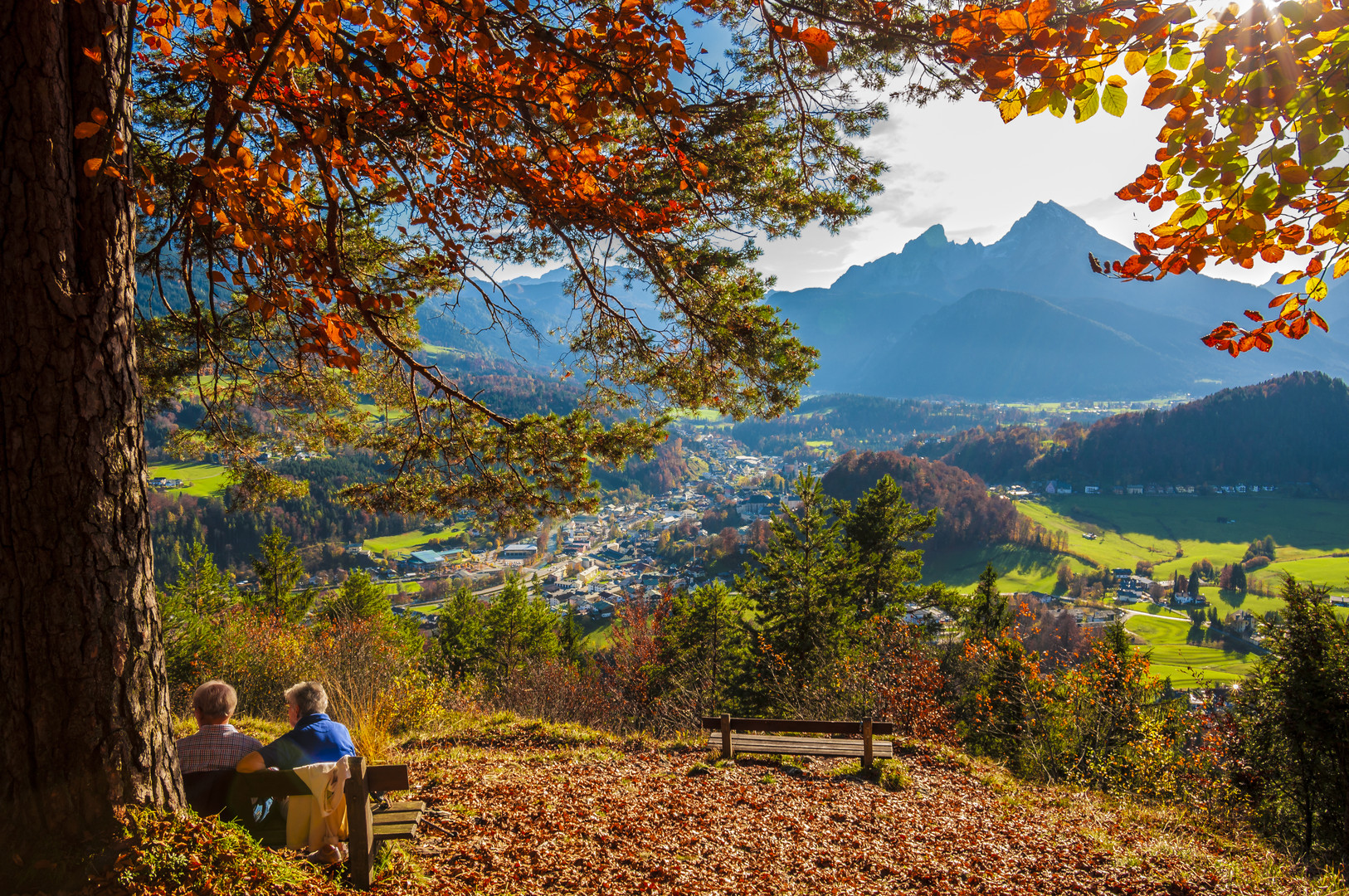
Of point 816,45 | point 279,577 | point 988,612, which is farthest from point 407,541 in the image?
point 816,45

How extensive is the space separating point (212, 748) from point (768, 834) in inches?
161

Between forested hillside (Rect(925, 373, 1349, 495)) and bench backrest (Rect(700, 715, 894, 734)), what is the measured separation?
5325 inches

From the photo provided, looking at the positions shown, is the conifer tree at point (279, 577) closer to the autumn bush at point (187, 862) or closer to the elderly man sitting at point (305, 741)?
the elderly man sitting at point (305, 741)

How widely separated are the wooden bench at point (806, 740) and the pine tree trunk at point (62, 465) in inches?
234

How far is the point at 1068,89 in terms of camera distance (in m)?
2.00

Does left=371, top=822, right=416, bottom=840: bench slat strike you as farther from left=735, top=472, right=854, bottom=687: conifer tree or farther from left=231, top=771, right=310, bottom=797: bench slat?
left=735, top=472, right=854, bottom=687: conifer tree

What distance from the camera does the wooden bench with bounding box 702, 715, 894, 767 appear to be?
7000 mm

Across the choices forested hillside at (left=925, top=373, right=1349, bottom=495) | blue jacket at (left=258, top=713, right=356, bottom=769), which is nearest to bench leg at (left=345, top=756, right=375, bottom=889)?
blue jacket at (left=258, top=713, right=356, bottom=769)

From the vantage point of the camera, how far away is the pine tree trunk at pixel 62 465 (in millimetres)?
2092

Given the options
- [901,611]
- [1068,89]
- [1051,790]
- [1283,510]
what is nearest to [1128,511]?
[1283,510]

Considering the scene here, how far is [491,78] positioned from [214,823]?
13.2 feet

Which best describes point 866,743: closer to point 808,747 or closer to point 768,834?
point 808,747

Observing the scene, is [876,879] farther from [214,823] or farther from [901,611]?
[901,611]

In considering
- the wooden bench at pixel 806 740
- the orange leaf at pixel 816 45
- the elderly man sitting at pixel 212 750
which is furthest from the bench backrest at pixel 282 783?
the wooden bench at pixel 806 740
